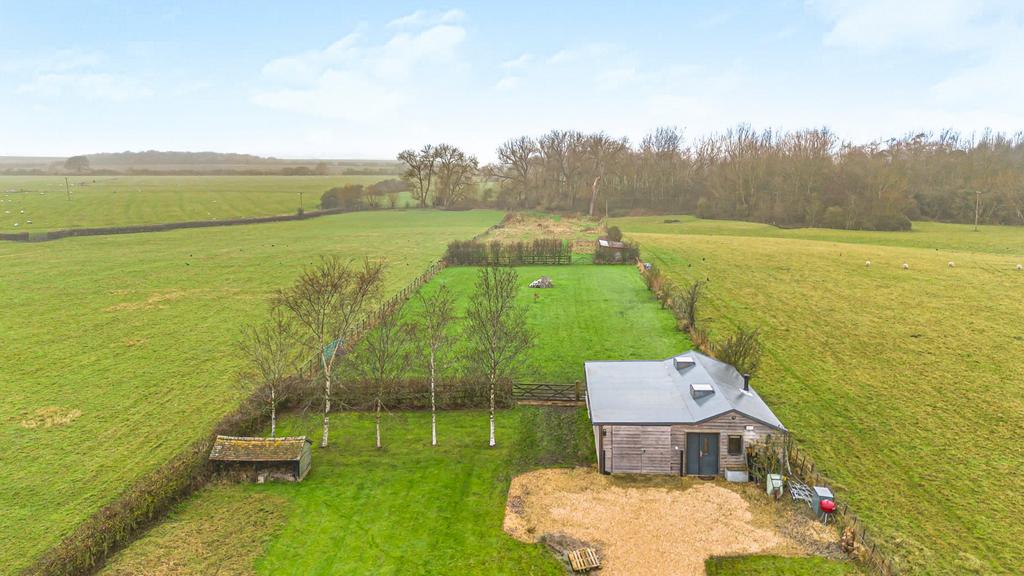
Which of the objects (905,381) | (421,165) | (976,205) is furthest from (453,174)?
(905,381)

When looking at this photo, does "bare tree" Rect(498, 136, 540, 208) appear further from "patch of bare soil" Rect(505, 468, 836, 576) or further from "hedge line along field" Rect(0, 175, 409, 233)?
"patch of bare soil" Rect(505, 468, 836, 576)

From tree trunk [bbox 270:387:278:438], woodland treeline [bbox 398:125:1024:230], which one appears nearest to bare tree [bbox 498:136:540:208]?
woodland treeline [bbox 398:125:1024:230]

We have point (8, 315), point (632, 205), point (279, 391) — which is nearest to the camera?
point (279, 391)

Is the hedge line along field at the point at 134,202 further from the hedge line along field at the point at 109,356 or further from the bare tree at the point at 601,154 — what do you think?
the bare tree at the point at 601,154

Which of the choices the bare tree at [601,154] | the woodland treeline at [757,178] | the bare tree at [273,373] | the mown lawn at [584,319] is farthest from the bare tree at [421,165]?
the bare tree at [273,373]

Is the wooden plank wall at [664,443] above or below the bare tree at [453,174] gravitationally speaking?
below

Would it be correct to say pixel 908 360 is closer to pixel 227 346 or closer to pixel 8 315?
pixel 227 346

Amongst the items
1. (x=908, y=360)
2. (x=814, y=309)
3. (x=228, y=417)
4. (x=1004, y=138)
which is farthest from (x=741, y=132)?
(x=228, y=417)
